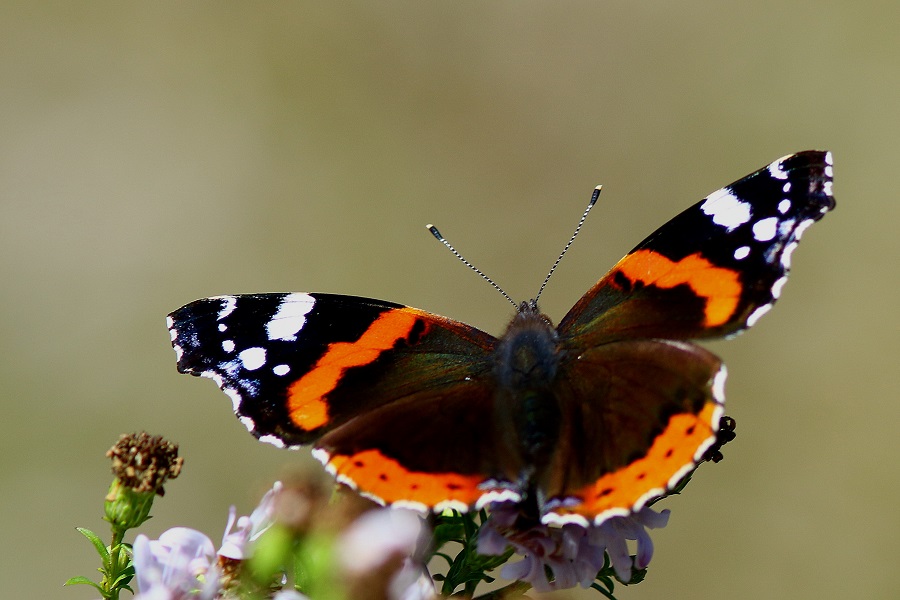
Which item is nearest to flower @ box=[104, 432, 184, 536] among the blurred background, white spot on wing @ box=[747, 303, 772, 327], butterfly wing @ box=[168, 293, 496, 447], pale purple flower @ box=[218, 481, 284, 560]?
butterfly wing @ box=[168, 293, 496, 447]

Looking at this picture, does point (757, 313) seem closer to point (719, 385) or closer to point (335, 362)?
point (719, 385)

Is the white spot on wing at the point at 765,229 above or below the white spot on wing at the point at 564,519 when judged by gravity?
above

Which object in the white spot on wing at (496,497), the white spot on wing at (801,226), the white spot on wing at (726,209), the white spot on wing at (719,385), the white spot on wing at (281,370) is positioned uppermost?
the white spot on wing at (726,209)

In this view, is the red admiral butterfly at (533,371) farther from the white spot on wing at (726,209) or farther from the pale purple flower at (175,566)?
the pale purple flower at (175,566)

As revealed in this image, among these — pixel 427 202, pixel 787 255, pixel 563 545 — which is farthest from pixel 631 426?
pixel 427 202

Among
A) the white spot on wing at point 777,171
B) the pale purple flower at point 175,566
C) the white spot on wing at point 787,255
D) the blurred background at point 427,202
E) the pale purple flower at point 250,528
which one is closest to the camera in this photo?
the pale purple flower at point 175,566

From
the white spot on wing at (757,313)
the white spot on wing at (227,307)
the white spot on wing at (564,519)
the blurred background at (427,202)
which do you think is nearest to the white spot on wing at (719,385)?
the white spot on wing at (757,313)

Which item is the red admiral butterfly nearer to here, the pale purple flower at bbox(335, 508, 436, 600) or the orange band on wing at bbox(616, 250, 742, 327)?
the orange band on wing at bbox(616, 250, 742, 327)
